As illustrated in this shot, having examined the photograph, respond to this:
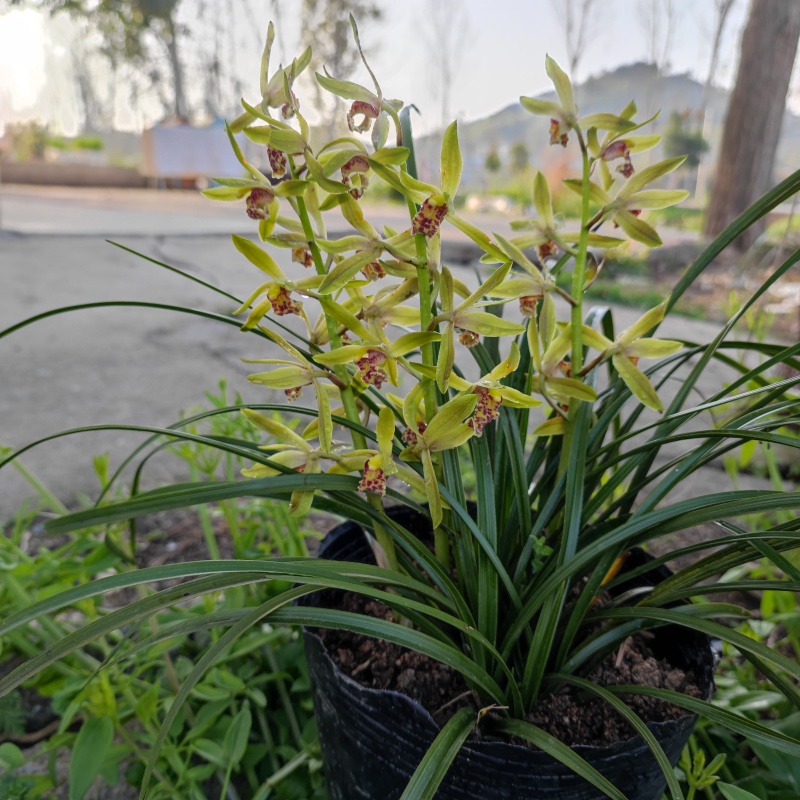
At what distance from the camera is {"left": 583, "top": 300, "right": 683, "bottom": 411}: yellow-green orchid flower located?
555mm

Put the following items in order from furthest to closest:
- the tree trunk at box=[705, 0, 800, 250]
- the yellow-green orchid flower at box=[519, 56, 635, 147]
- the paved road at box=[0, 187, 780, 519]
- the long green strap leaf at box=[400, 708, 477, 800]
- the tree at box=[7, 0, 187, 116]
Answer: the tree at box=[7, 0, 187, 116]
the tree trunk at box=[705, 0, 800, 250]
the paved road at box=[0, 187, 780, 519]
the yellow-green orchid flower at box=[519, 56, 635, 147]
the long green strap leaf at box=[400, 708, 477, 800]

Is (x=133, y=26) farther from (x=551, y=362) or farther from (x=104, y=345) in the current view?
(x=551, y=362)

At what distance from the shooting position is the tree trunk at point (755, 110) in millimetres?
4070

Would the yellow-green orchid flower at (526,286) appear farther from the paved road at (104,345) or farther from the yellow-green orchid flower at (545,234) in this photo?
the paved road at (104,345)

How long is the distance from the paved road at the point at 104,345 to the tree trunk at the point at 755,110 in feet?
6.58

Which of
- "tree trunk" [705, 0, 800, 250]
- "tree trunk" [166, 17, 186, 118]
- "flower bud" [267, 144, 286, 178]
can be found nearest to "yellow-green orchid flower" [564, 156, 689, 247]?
"flower bud" [267, 144, 286, 178]

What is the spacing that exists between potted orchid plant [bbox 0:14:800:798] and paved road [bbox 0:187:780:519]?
3.56 ft

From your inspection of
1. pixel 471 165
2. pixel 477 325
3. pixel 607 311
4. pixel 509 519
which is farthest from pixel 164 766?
pixel 471 165

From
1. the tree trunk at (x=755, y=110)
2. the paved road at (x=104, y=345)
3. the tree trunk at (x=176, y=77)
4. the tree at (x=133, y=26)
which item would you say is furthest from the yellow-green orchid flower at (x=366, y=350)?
the tree trunk at (x=176, y=77)

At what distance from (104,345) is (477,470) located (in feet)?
7.30

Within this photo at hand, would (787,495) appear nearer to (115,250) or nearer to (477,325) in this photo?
(477,325)

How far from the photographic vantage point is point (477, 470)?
62cm

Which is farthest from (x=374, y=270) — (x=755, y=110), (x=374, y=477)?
(x=755, y=110)

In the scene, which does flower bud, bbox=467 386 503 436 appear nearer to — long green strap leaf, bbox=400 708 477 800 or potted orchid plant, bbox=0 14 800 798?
potted orchid plant, bbox=0 14 800 798
